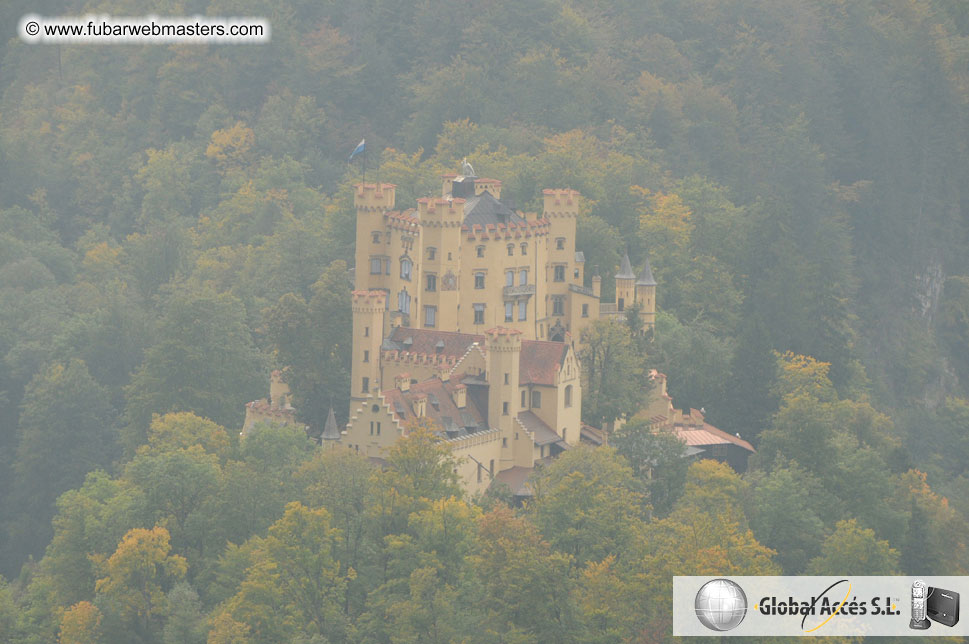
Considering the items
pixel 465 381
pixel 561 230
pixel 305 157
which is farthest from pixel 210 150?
pixel 465 381

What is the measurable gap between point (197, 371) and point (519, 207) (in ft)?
81.1

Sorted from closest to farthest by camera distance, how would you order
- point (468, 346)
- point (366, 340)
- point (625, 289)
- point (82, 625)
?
point (82, 625), point (366, 340), point (468, 346), point (625, 289)

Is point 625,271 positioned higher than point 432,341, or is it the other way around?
point 625,271

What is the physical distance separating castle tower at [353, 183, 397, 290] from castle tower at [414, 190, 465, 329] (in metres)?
4.28

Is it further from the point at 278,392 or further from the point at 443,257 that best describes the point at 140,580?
the point at 443,257

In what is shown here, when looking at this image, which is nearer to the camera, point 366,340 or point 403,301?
point 366,340

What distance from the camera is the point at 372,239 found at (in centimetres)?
12112

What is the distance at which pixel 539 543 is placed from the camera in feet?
306

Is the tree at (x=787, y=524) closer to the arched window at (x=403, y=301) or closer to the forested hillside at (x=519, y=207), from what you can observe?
the forested hillside at (x=519, y=207)

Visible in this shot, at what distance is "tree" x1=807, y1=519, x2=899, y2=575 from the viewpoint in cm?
10038

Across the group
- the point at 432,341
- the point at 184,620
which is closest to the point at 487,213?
the point at 432,341

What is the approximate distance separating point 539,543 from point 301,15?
107680 mm

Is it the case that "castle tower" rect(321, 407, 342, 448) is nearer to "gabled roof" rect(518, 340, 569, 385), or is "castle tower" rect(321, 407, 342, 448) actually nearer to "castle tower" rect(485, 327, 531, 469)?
"castle tower" rect(485, 327, 531, 469)

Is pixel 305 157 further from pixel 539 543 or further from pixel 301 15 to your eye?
pixel 539 543
